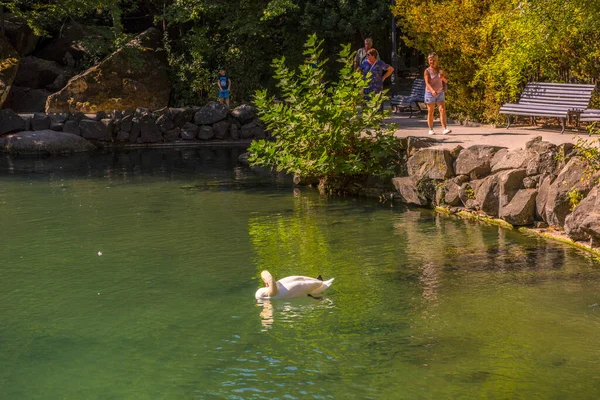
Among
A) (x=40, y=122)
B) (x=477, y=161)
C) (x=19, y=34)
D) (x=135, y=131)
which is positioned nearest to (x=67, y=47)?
(x=19, y=34)

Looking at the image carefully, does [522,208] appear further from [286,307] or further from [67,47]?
[67,47]

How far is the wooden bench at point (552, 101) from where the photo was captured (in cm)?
1894

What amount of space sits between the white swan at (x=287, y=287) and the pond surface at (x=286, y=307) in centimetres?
15

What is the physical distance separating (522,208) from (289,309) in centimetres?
528

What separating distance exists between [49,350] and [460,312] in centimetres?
444

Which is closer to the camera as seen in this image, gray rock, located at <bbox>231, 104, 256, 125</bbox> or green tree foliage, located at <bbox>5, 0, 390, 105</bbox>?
gray rock, located at <bbox>231, 104, 256, 125</bbox>

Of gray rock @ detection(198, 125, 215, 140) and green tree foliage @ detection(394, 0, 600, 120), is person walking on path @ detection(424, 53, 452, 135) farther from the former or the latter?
gray rock @ detection(198, 125, 215, 140)

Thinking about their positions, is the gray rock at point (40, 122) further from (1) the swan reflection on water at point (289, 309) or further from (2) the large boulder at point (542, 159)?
(1) the swan reflection on water at point (289, 309)

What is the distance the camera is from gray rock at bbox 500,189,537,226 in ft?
46.6

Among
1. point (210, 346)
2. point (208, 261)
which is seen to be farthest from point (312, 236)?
point (210, 346)

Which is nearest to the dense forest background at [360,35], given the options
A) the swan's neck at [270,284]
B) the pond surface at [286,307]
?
the pond surface at [286,307]

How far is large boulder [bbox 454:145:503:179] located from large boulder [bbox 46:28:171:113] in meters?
17.4

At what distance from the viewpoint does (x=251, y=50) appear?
33.8 metres

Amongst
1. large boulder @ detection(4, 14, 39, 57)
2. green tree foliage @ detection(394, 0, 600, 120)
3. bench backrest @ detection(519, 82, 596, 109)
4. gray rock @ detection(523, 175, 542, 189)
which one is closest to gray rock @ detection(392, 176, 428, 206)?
gray rock @ detection(523, 175, 542, 189)
